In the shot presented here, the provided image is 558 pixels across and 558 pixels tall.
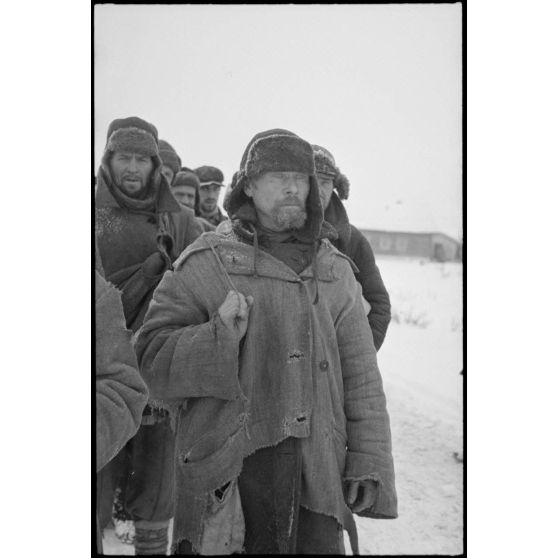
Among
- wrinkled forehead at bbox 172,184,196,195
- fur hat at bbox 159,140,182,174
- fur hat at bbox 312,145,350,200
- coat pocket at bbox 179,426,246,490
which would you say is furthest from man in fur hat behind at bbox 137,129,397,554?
wrinkled forehead at bbox 172,184,196,195

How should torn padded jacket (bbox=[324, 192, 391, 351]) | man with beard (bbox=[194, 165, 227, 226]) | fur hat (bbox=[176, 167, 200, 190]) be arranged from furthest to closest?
fur hat (bbox=[176, 167, 200, 190]) → man with beard (bbox=[194, 165, 227, 226]) → torn padded jacket (bbox=[324, 192, 391, 351])

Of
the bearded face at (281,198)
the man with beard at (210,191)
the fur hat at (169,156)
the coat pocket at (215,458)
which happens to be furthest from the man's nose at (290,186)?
the coat pocket at (215,458)

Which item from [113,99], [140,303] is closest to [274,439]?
[140,303]

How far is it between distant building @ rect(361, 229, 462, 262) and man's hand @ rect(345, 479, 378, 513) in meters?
0.95

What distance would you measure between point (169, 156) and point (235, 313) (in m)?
0.91

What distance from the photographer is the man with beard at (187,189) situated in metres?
3.21

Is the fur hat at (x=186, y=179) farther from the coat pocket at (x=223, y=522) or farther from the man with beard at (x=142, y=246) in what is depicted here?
the coat pocket at (x=223, y=522)

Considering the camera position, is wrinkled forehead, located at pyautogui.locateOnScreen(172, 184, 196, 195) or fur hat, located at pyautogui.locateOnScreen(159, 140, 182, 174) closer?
fur hat, located at pyautogui.locateOnScreen(159, 140, 182, 174)

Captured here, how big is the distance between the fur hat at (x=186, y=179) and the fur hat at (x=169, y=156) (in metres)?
0.05

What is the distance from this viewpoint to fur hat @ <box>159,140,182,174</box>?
2914mm

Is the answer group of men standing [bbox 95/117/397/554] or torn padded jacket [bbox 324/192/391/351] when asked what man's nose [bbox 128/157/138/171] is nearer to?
group of men standing [bbox 95/117/397/554]

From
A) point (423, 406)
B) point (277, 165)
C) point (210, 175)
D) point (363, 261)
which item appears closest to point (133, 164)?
point (210, 175)

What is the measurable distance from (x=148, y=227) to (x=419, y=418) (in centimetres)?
144

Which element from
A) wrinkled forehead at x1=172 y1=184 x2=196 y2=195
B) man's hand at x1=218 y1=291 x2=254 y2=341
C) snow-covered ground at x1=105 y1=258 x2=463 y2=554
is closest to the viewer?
man's hand at x1=218 y1=291 x2=254 y2=341
